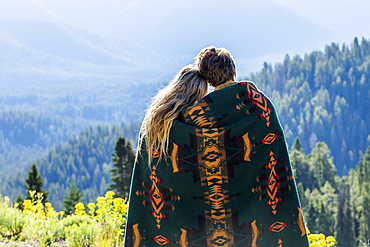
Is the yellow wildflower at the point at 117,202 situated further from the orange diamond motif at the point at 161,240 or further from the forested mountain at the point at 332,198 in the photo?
the forested mountain at the point at 332,198

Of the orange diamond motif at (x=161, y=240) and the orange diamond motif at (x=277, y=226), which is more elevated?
the orange diamond motif at (x=277, y=226)

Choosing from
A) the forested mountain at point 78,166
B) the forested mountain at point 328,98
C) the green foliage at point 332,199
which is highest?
the forested mountain at point 328,98

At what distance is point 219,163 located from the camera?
7.08 ft

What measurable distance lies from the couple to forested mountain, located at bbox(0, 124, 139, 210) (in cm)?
9351

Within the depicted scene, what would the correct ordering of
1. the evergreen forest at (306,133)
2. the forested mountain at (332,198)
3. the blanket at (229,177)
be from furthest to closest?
the evergreen forest at (306,133) < the forested mountain at (332,198) < the blanket at (229,177)

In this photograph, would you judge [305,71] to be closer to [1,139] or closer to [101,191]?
[101,191]

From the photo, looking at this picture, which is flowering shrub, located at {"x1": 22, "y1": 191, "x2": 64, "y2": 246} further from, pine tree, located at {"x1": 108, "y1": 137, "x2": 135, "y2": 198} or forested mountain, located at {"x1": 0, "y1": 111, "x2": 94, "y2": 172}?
forested mountain, located at {"x1": 0, "y1": 111, "x2": 94, "y2": 172}

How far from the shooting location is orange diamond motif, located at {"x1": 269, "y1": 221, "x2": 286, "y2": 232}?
2254mm

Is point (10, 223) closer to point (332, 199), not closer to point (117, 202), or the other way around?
point (117, 202)

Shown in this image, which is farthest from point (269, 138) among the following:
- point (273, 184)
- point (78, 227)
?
point (78, 227)

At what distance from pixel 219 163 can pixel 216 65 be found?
2.00 ft

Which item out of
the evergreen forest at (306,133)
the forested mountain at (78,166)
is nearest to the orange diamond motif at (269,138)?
the evergreen forest at (306,133)

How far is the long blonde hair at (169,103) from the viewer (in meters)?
2.21

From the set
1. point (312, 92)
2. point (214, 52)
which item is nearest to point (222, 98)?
point (214, 52)
